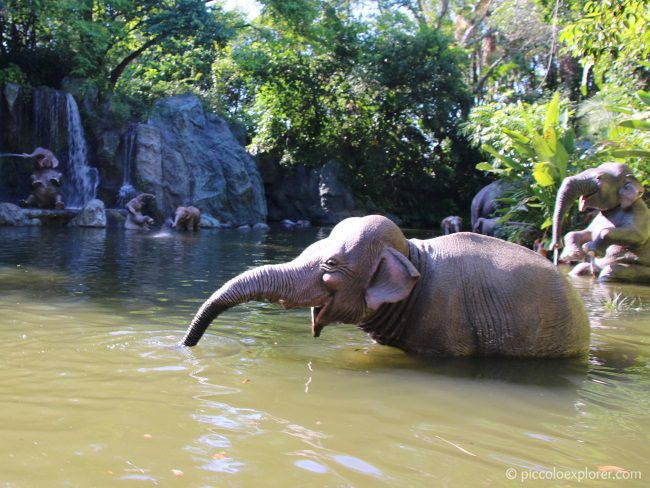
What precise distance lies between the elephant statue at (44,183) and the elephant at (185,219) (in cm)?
344

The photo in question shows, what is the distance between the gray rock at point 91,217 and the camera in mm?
18672

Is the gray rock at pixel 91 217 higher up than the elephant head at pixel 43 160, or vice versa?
the elephant head at pixel 43 160

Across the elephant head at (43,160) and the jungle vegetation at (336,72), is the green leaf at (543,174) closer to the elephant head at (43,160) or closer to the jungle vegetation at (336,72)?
the jungle vegetation at (336,72)

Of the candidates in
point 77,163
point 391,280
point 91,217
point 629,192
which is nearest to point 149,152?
point 77,163

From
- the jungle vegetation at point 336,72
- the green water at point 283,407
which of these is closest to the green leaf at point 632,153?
the green water at point 283,407

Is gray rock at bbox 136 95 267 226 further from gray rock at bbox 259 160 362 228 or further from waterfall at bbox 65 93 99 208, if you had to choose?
gray rock at bbox 259 160 362 228

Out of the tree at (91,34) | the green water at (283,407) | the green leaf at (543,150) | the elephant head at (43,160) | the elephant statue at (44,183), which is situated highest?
the tree at (91,34)

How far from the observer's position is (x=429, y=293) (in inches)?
182

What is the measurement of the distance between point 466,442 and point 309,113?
102ft

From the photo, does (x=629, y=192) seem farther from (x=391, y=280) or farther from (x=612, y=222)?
(x=391, y=280)

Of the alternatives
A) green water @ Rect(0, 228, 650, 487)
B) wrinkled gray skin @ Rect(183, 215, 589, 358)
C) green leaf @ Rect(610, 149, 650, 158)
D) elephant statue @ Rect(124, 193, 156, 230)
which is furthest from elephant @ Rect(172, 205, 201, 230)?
wrinkled gray skin @ Rect(183, 215, 589, 358)

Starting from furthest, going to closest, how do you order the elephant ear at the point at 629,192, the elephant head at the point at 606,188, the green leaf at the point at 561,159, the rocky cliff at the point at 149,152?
the rocky cliff at the point at 149,152, the green leaf at the point at 561,159, the elephant ear at the point at 629,192, the elephant head at the point at 606,188

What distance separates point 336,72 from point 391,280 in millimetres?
29625

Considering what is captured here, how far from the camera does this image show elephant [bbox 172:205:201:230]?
2055cm
